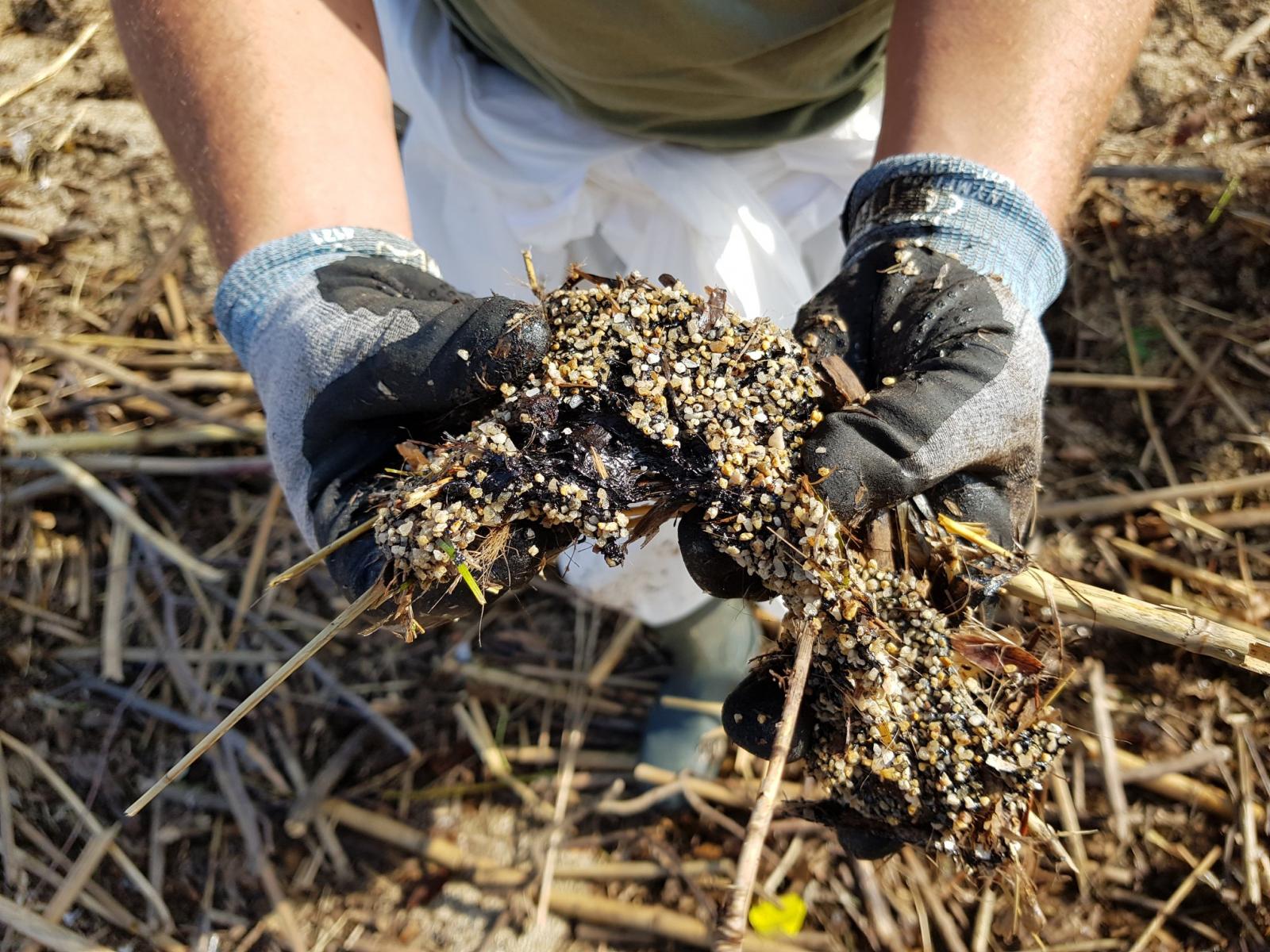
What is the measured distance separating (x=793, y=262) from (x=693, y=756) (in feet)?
4.98

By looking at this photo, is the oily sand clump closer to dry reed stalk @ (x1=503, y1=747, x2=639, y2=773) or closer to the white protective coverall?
the white protective coverall

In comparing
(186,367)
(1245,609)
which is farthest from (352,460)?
(1245,609)

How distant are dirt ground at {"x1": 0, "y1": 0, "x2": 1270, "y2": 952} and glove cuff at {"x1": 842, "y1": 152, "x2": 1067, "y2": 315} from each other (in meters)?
1.16

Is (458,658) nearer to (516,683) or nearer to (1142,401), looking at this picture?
(516,683)

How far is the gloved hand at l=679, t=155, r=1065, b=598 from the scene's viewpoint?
1.47m

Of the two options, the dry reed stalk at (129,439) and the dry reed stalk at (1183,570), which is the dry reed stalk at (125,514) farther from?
the dry reed stalk at (1183,570)

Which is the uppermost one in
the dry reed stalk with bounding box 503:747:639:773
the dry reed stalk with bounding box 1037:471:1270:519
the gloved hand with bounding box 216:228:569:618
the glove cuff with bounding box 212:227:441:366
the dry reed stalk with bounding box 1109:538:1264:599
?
the glove cuff with bounding box 212:227:441:366

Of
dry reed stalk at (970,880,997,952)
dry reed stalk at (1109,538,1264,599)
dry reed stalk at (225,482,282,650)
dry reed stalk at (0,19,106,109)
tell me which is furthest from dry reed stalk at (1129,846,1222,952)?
dry reed stalk at (0,19,106,109)

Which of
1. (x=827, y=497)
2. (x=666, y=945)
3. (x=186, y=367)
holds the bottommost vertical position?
(x=666, y=945)

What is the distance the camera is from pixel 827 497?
4.69ft

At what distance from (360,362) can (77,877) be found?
1.89 metres

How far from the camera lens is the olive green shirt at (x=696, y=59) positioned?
1.80 m

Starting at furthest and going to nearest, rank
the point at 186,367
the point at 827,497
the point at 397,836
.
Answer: the point at 186,367
the point at 397,836
the point at 827,497

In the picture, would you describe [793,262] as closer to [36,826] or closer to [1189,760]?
[1189,760]
